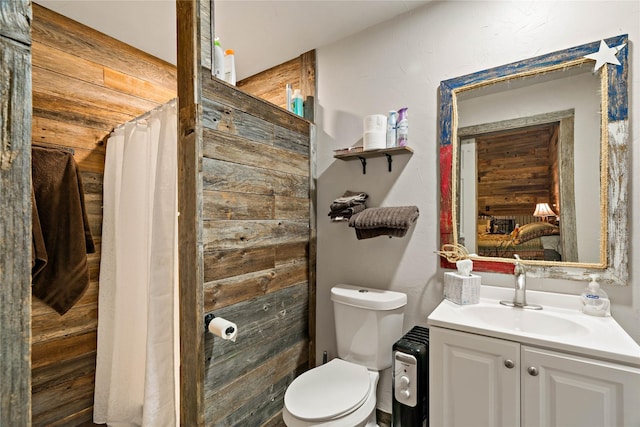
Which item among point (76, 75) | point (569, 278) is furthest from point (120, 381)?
point (569, 278)

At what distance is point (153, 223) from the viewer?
5.22 feet

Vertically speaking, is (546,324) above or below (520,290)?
below

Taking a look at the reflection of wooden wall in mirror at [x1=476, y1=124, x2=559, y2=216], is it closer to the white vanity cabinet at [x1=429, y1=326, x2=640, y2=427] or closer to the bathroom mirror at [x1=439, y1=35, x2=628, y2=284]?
the bathroom mirror at [x1=439, y1=35, x2=628, y2=284]

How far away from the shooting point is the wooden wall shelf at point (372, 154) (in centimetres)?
169

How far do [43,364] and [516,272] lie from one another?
2.55 m

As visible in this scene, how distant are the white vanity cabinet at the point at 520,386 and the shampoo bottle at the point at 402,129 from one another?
99 centimetres

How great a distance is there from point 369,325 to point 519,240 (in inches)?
34.1

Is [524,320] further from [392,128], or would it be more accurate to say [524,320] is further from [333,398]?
[392,128]

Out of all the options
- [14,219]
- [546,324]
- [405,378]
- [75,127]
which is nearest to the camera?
[14,219]

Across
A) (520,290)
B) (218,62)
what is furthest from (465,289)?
(218,62)

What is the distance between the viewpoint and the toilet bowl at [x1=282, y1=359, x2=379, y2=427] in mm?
1248

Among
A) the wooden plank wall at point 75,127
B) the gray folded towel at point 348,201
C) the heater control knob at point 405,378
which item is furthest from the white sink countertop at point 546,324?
the wooden plank wall at point 75,127

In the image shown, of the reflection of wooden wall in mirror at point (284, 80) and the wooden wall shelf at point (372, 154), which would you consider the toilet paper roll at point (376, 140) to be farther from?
the reflection of wooden wall in mirror at point (284, 80)

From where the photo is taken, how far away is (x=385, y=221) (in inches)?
63.7
